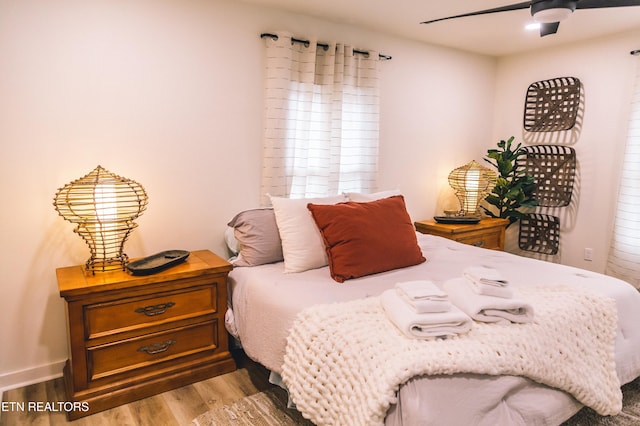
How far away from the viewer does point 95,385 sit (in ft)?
6.81

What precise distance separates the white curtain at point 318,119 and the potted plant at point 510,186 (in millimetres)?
1441

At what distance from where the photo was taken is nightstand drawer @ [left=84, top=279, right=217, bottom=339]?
2.05 meters

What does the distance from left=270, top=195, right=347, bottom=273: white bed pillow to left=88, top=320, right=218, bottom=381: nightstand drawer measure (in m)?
0.61

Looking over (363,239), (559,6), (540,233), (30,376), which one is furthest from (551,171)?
(30,376)

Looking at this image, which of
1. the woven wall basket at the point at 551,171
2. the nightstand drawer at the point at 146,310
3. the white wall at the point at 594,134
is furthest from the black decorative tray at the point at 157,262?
the white wall at the point at 594,134

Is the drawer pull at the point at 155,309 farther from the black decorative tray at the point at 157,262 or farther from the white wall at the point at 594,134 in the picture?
the white wall at the point at 594,134

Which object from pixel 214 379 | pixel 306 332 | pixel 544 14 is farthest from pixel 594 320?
pixel 214 379

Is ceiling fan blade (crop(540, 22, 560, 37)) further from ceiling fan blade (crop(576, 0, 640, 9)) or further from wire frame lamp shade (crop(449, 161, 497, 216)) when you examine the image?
wire frame lamp shade (crop(449, 161, 497, 216))

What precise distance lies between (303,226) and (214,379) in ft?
3.42

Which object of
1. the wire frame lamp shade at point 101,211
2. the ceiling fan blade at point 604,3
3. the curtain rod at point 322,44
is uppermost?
the curtain rod at point 322,44

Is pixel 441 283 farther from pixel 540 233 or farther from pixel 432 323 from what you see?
pixel 540 233

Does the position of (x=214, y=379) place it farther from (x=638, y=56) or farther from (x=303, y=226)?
(x=638, y=56)

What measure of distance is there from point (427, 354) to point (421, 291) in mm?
313

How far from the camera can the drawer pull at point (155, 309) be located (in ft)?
7.11
